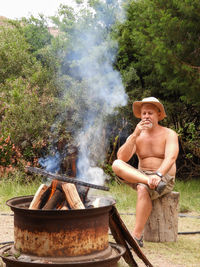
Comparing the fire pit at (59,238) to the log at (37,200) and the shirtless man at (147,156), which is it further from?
the shirtless man at (147,156)

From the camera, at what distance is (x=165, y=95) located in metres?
9.00

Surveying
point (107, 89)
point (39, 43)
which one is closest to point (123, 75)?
point (107, 89)

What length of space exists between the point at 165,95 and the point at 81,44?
2425mm

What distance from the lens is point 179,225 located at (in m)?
5.42

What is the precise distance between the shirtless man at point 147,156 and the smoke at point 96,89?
430cm

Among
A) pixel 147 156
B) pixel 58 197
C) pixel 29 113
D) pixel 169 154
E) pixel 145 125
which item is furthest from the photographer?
pixel 29 113

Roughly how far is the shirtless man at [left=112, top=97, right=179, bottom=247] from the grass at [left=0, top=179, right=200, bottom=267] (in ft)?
1.09

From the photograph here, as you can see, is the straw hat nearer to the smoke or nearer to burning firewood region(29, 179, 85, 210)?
burning firewood region(29, 179, 85, 210)

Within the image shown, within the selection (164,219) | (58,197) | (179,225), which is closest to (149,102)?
(164,219)

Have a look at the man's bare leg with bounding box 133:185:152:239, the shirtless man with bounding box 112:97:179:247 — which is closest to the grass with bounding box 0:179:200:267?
the man's bare leg with bounding box 133:185:152:239

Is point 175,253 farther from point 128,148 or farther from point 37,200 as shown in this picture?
point 37,200

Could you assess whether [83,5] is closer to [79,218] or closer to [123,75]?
[123,75]

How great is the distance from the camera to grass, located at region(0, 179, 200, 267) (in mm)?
3789

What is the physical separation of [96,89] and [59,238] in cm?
642
